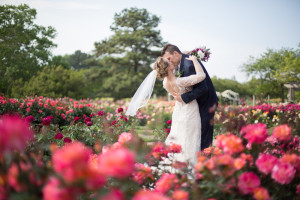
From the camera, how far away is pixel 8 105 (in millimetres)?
6449

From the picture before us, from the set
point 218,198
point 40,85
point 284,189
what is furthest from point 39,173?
point 40,85

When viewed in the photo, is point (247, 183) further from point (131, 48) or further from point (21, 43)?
point (131, 48)

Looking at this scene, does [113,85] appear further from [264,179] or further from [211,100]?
[264,179]

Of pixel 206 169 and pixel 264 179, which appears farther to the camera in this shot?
pixel 264 179

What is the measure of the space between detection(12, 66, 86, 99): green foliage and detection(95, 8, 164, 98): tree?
7658mm

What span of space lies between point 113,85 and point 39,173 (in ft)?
85.8

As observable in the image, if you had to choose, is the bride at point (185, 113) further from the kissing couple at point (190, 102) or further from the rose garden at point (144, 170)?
the rose garden at point (144, 170)

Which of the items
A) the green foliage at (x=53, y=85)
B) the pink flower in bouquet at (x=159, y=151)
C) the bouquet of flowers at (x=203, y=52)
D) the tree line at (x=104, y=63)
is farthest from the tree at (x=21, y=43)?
the pink flower in bouquet at (x=159, y=151)

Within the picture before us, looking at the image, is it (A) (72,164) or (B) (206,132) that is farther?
(B) (206,132)

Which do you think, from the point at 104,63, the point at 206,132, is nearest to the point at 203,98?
the point at 206,132

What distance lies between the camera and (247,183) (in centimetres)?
112

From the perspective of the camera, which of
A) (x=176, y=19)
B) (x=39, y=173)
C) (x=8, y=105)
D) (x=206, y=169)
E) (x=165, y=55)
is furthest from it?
(x=176, y=19)

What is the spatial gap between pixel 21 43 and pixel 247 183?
80.3ft

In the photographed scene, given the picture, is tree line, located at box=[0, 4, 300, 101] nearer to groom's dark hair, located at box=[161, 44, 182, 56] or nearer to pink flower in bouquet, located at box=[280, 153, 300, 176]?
groom's dark hair, located at box=[161, 44, 182, 56]
